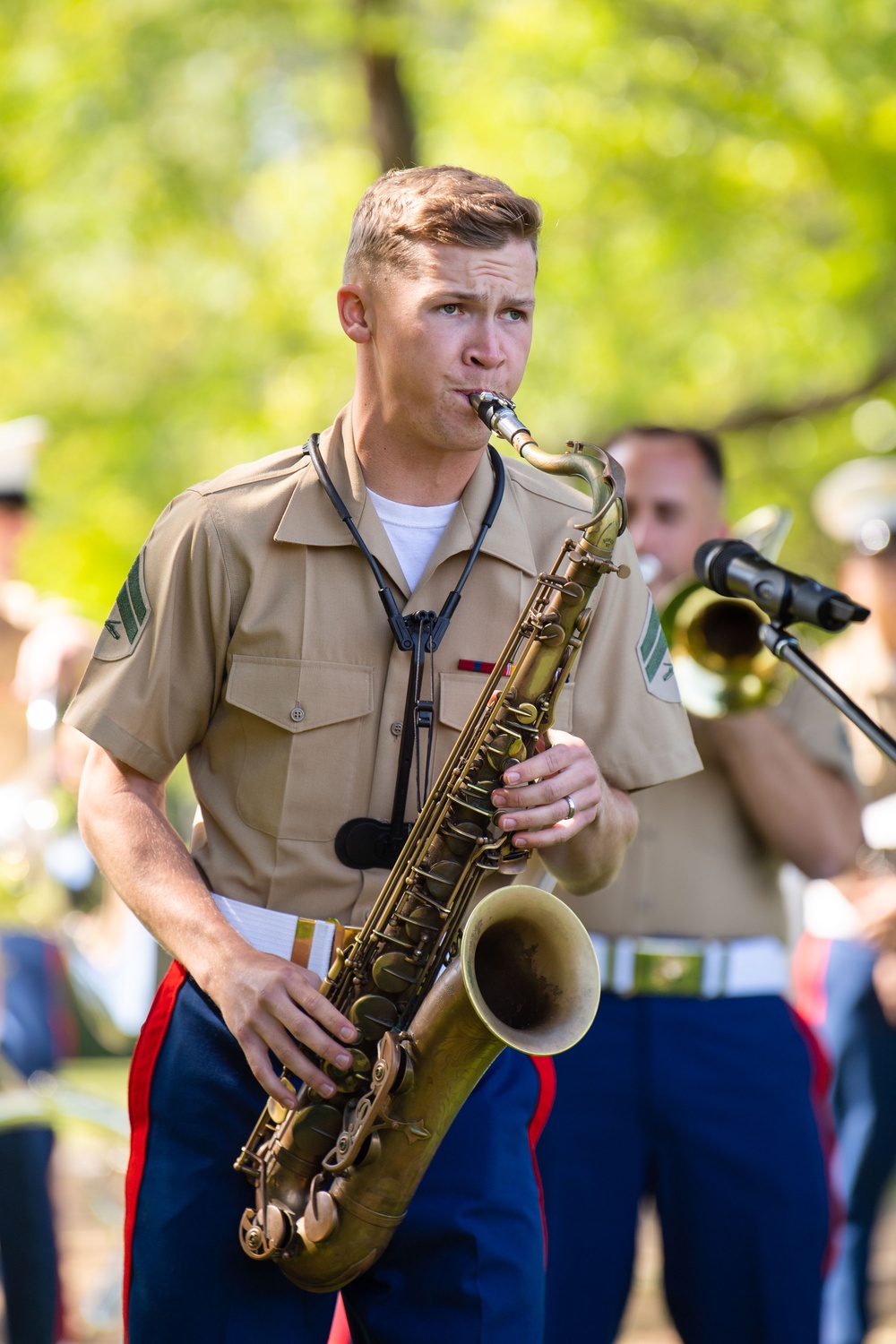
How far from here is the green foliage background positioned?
8062 millimetres

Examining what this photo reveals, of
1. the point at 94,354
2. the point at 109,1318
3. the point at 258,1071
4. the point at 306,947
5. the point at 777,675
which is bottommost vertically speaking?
the point at 109,1318

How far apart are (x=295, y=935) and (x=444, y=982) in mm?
277

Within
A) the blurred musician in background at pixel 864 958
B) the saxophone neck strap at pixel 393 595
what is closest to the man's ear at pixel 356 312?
the saxophone neck strap at pixel 393 595

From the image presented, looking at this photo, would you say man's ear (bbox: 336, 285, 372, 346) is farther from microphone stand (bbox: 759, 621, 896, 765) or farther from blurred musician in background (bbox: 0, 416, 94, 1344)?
blurred musician in background (bbox: 0, 416, 94, 1344)

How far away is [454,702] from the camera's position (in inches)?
106

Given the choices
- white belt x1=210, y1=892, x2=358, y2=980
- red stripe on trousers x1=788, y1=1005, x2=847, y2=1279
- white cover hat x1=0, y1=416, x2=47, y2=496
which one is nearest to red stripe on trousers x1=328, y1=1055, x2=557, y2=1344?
white belt x1=210, y1=892, x2=358, y2=980

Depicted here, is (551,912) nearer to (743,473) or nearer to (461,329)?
(461,329)

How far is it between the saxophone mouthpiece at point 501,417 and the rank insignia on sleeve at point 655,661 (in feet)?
1.68

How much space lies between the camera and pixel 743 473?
34.4 ft

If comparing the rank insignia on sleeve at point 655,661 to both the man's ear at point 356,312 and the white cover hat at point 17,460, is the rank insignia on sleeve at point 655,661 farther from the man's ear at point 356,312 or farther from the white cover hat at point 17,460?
the white cover hat at point 17,460

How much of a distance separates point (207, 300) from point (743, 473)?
3919 mm

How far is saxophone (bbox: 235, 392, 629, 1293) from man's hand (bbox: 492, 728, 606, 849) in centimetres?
8

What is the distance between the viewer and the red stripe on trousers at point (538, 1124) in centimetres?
272

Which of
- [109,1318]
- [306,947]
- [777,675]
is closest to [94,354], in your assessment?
[109,1318]
